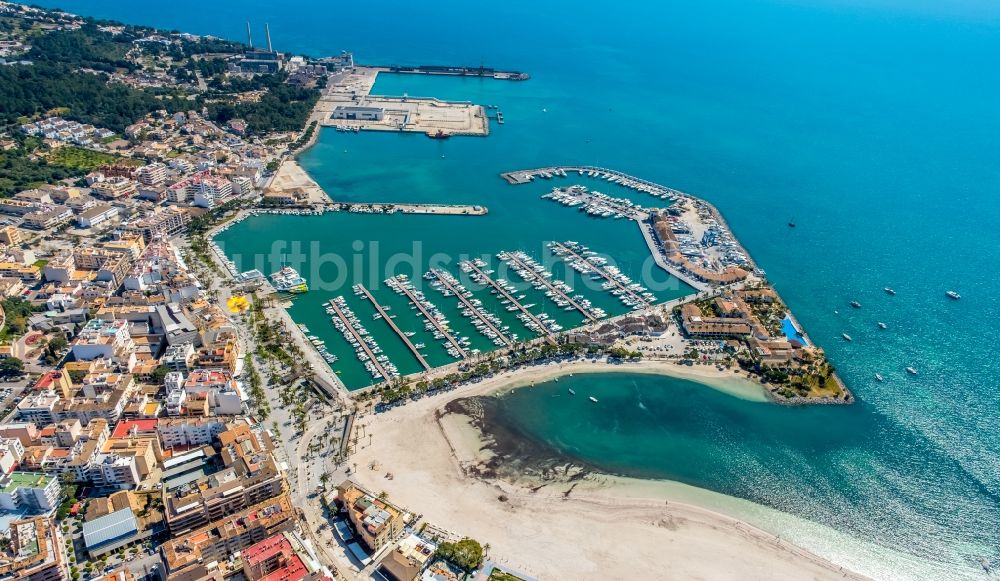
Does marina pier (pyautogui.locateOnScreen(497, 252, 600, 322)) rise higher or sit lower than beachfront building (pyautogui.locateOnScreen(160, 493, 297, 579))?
higher

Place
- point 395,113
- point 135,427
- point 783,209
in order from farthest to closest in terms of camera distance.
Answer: point 395,113 < point 783,209 < point 135,427

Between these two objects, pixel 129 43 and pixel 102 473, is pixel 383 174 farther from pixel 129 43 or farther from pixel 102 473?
pixel 129 43

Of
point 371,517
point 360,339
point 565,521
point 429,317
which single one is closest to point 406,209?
point 429,317

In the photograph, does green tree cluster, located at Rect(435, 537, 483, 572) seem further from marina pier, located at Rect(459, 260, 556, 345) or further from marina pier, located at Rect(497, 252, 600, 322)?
marina pier, located at Rect(497, 252, 600, 322)

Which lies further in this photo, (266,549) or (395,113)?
(395,113)

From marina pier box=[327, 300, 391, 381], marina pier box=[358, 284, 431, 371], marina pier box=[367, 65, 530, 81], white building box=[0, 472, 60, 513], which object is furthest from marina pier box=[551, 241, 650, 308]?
marina pier box=[367, 65, 530, 81]

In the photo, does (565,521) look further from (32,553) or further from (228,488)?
(32,553)

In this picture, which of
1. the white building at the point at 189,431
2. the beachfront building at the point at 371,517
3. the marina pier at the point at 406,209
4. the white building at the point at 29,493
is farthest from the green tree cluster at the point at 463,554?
the marina pier at the point at 406,209
